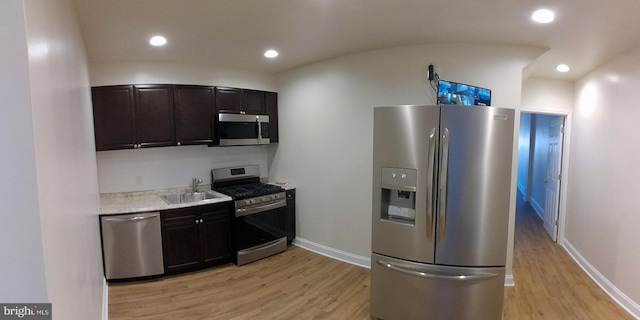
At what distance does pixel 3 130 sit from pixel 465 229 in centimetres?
257

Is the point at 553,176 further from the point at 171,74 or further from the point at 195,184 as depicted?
the point at 171,74

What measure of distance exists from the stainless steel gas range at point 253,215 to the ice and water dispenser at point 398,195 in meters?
1.90

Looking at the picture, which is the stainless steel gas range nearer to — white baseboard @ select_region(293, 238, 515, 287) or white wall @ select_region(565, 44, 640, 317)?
white baseboard @ select_region(293, 238, 515, 287)

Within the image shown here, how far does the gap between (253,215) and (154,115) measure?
176 centimetres

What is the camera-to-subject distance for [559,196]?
4566 mm

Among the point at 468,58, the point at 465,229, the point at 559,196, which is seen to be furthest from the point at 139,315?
the point at 559,196

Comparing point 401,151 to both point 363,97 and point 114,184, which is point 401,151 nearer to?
point 363,97

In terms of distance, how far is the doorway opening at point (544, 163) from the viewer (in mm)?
4652

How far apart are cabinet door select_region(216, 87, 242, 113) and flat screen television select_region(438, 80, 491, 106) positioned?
264 centimetres

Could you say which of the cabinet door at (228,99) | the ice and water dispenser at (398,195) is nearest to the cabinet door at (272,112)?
the cabinet door at (228,99)

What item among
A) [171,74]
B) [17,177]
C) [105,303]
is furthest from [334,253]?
[17,177]

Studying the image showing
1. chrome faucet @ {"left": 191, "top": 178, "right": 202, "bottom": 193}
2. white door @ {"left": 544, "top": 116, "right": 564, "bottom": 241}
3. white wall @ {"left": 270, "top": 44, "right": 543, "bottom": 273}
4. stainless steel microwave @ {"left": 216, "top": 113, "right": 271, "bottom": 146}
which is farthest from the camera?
white door @ {"left": 544, "top": 116, "right": 564, "bottom": 241}

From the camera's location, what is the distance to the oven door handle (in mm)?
3645

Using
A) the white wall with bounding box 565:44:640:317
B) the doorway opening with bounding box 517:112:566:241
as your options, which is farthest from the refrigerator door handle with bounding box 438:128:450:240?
the doorway opening with bounding box 517:112:566:241
